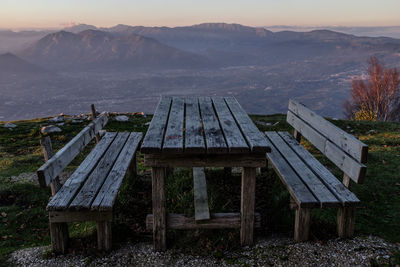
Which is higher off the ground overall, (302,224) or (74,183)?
(74,183)

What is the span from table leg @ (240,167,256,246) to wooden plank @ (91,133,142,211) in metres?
1.50

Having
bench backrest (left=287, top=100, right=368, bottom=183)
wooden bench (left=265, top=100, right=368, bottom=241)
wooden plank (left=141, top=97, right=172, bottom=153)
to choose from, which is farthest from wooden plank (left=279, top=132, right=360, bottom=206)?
wooden plank (left=141, top=97, right=172, bottom=153)

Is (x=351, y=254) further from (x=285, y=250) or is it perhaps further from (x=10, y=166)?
(x=10, y=166)

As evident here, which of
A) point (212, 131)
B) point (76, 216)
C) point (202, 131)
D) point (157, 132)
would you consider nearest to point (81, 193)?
→ point (76, 216)

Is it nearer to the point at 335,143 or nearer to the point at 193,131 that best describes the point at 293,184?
the point at 335,143

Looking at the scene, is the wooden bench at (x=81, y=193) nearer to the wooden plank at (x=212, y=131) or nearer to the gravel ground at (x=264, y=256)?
the gravel ground at (x=264, y=256)

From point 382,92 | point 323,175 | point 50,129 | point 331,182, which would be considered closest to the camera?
point 331,182

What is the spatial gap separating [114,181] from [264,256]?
2.02 m

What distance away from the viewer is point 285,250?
3.42m

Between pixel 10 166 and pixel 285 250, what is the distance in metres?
7.39

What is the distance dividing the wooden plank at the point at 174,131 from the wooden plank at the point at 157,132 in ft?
0.20

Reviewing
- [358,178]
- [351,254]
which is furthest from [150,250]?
[358,178]

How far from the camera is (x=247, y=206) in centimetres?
354

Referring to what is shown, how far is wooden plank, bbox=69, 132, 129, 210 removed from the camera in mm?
3279
